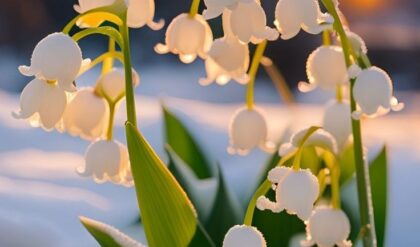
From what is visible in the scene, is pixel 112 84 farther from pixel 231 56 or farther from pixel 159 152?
pixel 159 152

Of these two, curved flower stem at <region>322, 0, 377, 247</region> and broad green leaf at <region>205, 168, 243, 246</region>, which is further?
broad green leaf at <region>205, 168, 243, 246</region>

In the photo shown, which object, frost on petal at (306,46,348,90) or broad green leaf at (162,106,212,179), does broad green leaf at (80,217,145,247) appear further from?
broad green leaf at (162,106,212,179)

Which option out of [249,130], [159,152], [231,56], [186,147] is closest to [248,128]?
[249,130]

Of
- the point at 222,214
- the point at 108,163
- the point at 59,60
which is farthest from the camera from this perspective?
the point at 222,214

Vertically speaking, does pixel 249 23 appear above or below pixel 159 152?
above

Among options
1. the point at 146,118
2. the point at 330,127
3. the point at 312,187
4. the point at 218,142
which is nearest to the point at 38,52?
the point at 312,187

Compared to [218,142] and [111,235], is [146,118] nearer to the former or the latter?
[218,142]

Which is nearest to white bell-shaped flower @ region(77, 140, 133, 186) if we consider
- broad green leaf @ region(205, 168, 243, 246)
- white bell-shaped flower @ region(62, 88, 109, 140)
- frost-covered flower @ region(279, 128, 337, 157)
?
white bell-shaped flower @ region(62, 88, 109, 140)
